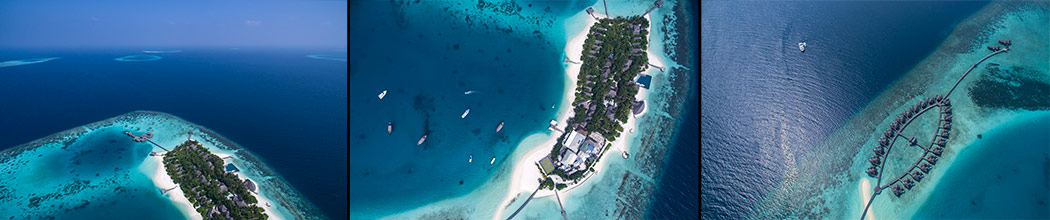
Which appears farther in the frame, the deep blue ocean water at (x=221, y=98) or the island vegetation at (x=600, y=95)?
the deep blue ocean water at (x=221, y=98)

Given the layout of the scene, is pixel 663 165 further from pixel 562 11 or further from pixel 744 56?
pixel 562 11

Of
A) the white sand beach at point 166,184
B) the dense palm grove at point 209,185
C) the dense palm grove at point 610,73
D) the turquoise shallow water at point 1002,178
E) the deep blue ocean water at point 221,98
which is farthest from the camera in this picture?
the deep blue ocean water at point 221,98

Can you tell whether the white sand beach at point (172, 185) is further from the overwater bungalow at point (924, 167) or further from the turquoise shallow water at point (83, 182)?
the overwater bungalow at point (924, 167)

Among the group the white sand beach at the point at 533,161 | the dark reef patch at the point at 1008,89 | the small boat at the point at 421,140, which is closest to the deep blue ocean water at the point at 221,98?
the small boat at the point at 421,140

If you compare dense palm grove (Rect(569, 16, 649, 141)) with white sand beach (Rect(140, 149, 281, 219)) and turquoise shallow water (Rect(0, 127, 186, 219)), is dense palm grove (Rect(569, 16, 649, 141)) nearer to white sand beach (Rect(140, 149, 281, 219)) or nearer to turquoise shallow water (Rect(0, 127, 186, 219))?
white sand beach (Rect(140, 149, 281, 219))

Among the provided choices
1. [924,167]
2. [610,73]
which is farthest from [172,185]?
[924,167]

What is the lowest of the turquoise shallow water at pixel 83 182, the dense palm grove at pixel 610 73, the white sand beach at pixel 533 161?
Result: the turquoise shallow water at pixel 83 182

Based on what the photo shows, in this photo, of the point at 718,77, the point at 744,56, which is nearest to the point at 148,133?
the point at 718,77

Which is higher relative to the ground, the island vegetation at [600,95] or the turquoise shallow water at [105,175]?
the island vegetation at [600,95]
